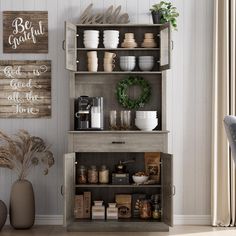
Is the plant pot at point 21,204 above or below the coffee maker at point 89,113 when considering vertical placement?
below

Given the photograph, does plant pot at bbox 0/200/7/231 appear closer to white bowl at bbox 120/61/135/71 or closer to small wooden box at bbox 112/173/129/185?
small wooden box at bbox 112/173/129/185

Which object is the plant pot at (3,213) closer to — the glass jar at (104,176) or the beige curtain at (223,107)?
the glass jar at (104,176)

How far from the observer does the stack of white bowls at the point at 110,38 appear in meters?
6.06

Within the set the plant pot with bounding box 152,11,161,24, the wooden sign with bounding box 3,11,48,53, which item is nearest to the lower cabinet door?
the wooden sign with bounding box 3,11,48,53

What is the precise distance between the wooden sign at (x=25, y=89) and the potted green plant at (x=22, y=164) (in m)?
0.26

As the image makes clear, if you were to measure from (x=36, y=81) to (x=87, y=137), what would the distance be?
83 centimetres

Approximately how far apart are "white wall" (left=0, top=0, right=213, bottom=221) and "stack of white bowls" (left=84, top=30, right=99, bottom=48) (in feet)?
1.03

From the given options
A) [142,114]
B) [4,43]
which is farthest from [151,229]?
[4,43]

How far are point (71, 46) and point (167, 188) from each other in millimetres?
1594

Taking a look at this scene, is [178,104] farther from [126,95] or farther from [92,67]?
[92,67]

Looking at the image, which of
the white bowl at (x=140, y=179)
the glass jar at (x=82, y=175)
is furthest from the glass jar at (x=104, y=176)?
the white bowl at (x=140, y=179)

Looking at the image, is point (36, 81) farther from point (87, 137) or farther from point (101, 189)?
point (101, 189)

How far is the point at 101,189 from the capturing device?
20.7 ft

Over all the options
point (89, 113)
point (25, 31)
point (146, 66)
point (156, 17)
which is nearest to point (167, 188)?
point (89, 113)
